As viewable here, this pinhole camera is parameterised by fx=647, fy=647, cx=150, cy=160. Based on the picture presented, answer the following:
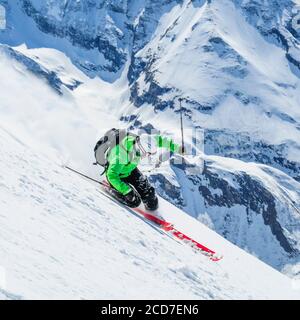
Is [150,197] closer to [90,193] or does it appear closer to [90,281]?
[90,193]

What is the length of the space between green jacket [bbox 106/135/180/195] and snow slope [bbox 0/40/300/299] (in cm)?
68

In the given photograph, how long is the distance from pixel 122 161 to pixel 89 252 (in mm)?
6670

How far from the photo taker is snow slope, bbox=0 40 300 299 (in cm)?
933

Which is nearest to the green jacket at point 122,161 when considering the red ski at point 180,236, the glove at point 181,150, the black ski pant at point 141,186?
the black ski pant at point 141,186

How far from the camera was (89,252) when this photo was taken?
36.9 ft

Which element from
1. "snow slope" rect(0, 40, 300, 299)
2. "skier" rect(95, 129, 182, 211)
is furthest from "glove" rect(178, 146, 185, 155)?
"snow slope" rect(0, 40, 300, 299)

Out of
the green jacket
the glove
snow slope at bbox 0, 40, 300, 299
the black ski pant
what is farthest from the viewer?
the glove

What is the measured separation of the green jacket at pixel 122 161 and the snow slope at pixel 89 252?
679mm

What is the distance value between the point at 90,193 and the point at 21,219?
5471 millimetres

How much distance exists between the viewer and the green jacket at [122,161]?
17.8 metres

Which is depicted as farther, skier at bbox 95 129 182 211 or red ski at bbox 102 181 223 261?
skier at bbox 95 129 182 211

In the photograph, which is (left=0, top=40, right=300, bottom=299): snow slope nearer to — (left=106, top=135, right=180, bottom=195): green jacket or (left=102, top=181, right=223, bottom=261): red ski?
(left=102, top=181, right=223, bottom=261): red ski
